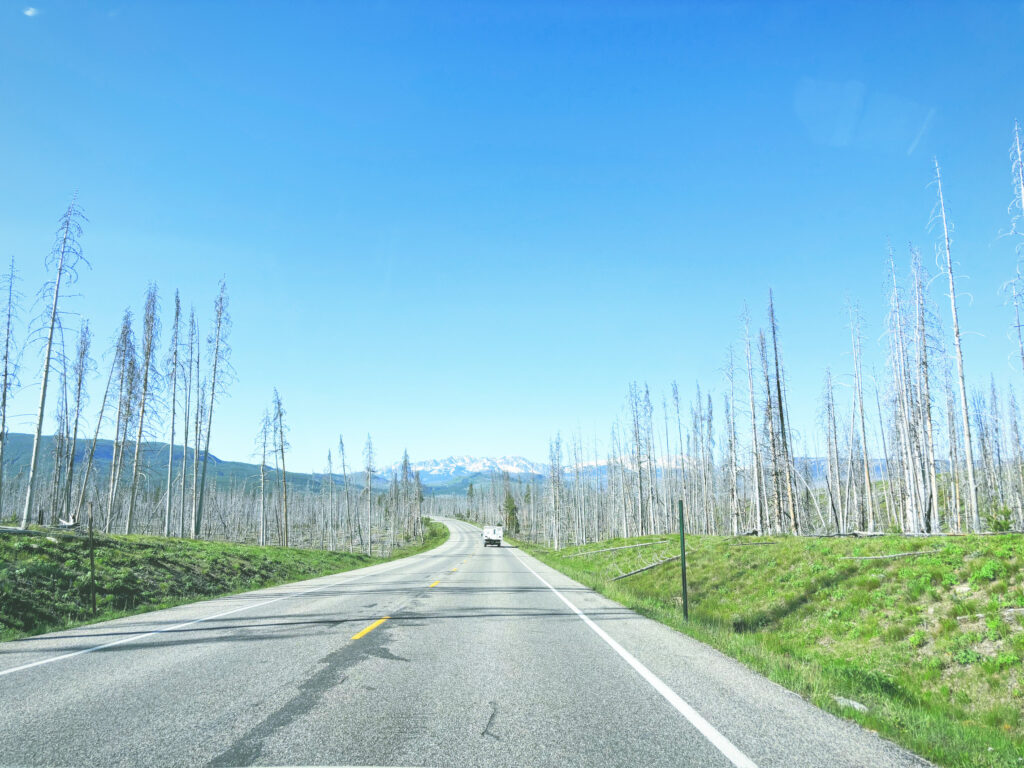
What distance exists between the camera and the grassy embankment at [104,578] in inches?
431

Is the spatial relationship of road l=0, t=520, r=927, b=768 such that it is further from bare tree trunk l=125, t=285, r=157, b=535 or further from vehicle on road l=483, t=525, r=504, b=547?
vehicle on road l=483, t=525, r=504, b=547

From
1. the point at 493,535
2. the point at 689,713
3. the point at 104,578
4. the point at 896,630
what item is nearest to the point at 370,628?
the point at 689,713

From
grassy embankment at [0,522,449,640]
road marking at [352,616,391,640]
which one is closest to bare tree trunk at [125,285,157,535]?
grassy embankment at [0,522,449,640]

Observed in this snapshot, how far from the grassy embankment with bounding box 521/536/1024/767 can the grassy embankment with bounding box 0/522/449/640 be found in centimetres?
1158

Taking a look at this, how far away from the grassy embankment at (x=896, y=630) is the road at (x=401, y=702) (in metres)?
0.70

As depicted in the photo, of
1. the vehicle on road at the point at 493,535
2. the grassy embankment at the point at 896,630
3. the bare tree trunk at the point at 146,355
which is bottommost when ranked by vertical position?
the vehicle on road at the point at 493,535

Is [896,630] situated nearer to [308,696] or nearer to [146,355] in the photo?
[308,696]

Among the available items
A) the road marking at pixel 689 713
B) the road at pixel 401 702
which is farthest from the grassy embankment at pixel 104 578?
the road marking at pixel 689 713

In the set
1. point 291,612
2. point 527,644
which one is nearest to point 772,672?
point 527,644

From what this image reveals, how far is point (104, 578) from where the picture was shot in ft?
46.0

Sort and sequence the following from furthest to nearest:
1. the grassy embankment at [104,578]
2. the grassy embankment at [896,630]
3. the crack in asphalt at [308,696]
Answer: the grassy embankment at [104,578]
the grassy embankment at [896,630]
the crack in asphalt at [308,696]

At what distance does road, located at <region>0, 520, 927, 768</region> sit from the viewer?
380 centimetres

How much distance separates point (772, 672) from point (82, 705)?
22.4 ft

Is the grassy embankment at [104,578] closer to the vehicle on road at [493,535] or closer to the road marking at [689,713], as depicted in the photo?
the road marking at [689,713]
